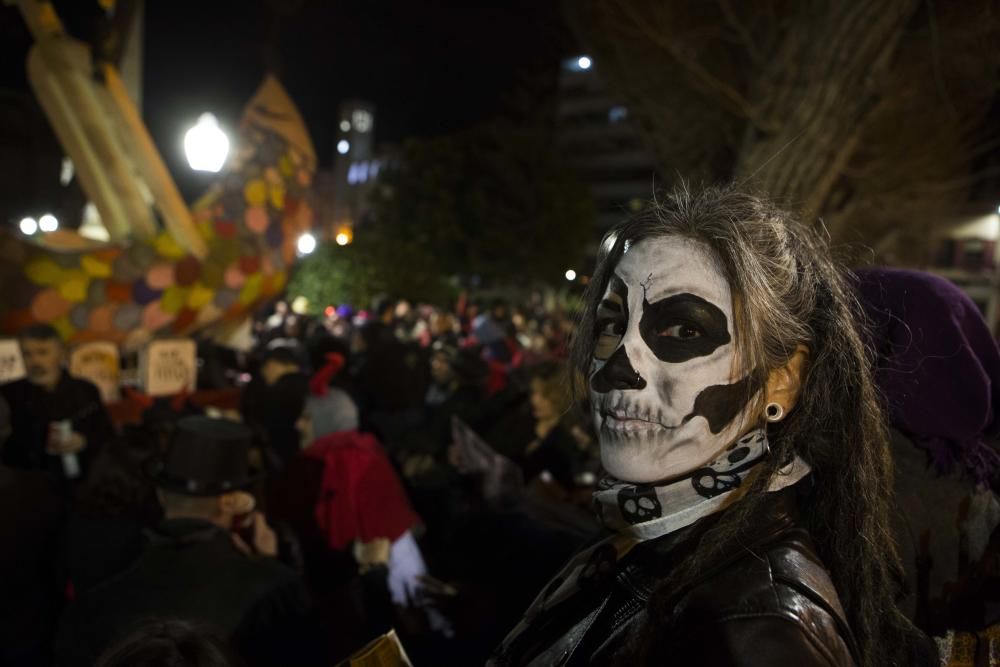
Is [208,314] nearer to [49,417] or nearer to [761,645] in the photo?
[49,417]

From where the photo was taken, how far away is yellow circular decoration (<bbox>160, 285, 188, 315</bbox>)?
311 inches

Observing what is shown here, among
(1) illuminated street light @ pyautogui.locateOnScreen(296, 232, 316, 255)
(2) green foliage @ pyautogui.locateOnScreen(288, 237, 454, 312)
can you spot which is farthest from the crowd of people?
(2) green foliage @ pyautogui.locateOnScreen(288, 237, 454, 312)

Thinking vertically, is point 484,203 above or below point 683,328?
above

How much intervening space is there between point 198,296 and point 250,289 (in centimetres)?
83

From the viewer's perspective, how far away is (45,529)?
308 centimetres

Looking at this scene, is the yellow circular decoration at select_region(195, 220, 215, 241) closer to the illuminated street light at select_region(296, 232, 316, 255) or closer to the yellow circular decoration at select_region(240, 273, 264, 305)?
the yellow circular decoration at select_region(240, 273, 264, 305)

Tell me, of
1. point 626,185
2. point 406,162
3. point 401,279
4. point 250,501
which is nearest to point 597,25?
point 250,501

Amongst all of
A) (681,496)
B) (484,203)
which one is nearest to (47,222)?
(681,496)

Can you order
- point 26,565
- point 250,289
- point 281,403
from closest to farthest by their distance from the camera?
point 26,565, point 281,403, point 250,289

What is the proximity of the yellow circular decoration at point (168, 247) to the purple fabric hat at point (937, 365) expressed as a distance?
25.1ft

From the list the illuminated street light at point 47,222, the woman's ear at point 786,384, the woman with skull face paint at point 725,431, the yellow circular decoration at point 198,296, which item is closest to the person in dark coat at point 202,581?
the woman with skull face paint at point 725,431

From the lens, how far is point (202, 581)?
2.37 metres

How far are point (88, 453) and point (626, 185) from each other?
63.6 m

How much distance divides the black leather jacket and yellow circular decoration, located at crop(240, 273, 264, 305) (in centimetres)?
831
